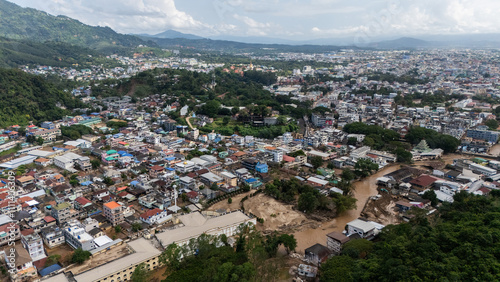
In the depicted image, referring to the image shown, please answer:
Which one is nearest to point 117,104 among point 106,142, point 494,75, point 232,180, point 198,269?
point 106,142

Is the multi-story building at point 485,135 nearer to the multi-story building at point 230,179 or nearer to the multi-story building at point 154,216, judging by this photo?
the multi-story building at point 230,179

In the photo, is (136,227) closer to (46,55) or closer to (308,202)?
(308,202)

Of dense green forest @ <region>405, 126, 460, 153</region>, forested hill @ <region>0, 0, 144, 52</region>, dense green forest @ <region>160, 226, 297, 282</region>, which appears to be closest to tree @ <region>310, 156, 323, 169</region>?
dense green forest @ <region>160, 226, 297, 282</region>

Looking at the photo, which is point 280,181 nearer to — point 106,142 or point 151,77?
point 106,142

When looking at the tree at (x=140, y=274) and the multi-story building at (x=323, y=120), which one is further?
the multi-story building at (x=323, y=120)

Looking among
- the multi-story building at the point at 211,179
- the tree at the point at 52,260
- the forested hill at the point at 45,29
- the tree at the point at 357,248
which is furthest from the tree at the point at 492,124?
the forested hill at the point at 45,29

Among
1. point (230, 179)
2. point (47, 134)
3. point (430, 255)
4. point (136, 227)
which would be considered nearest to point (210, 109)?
point (47, 134)
